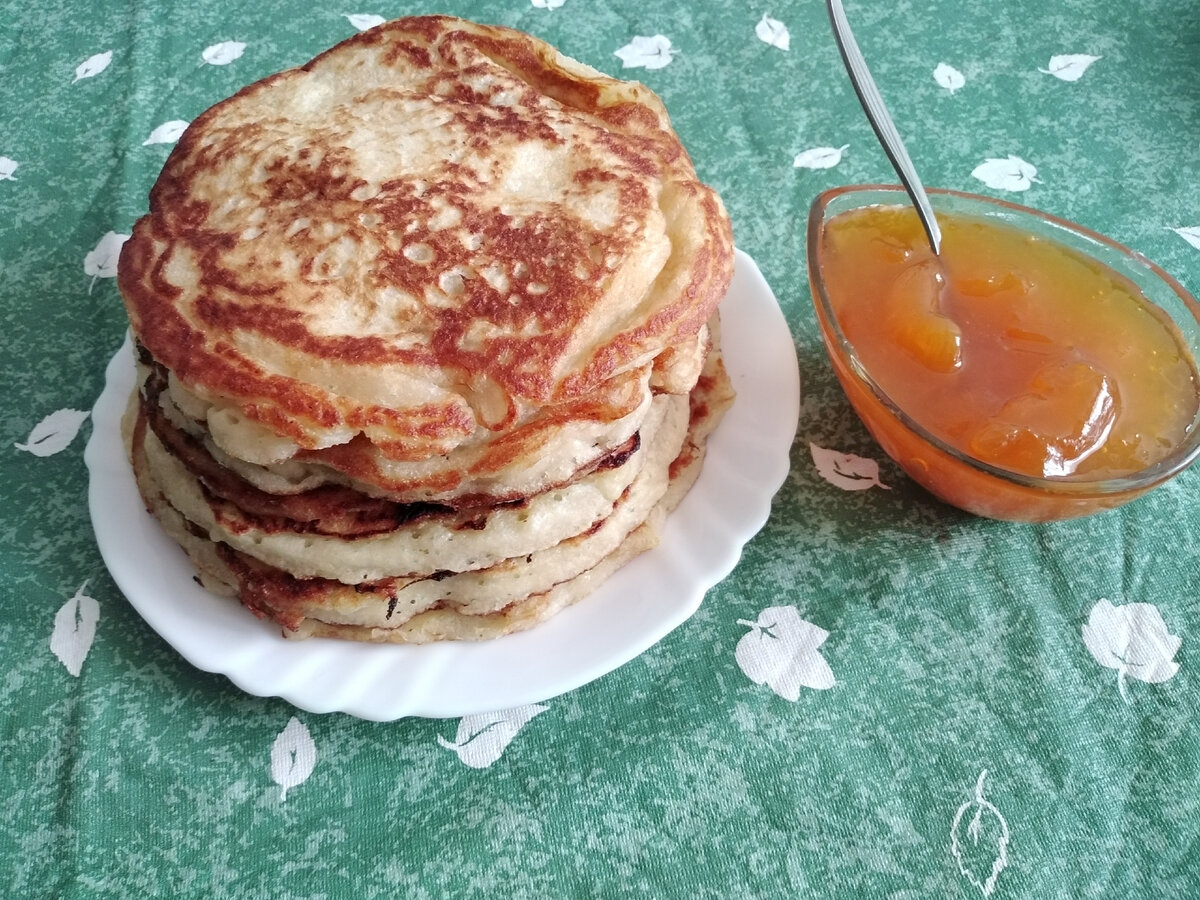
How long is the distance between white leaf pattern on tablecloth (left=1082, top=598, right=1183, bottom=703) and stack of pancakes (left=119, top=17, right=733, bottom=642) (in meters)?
0.92

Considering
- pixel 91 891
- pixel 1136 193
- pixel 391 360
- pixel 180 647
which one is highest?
pixel 391 360

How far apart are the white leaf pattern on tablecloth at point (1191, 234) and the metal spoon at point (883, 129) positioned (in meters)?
0.97

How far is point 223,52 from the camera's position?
10.4 feet

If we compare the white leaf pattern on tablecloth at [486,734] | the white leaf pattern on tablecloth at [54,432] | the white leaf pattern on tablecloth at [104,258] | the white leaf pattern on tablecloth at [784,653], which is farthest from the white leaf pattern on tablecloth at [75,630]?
the white leaf pattern on tablecloth at [784,653]

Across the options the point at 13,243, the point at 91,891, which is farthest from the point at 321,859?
the point at 13,243

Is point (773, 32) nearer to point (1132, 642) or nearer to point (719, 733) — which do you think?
point (1132, 642)

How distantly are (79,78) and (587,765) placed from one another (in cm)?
284

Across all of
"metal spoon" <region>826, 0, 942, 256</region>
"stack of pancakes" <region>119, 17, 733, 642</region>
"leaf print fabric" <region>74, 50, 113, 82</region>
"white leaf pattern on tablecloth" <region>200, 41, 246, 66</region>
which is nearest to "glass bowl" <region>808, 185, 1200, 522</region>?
"metal spoon" <region>826, 0, 942, 256</region>

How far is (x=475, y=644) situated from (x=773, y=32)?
8.19ft

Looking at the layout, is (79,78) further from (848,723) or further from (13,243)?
(848,723)

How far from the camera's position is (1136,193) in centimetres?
272

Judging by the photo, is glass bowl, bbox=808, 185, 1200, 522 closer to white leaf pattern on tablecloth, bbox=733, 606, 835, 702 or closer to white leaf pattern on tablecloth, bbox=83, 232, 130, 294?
white leaf pattern on tablecloth, bbox=733, 606, 835, 702

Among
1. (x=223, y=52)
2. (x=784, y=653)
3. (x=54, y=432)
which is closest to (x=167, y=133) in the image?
(x=223, y=52)

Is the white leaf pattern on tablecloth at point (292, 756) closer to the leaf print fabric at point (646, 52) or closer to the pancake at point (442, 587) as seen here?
the pancake at point (442, 587)
